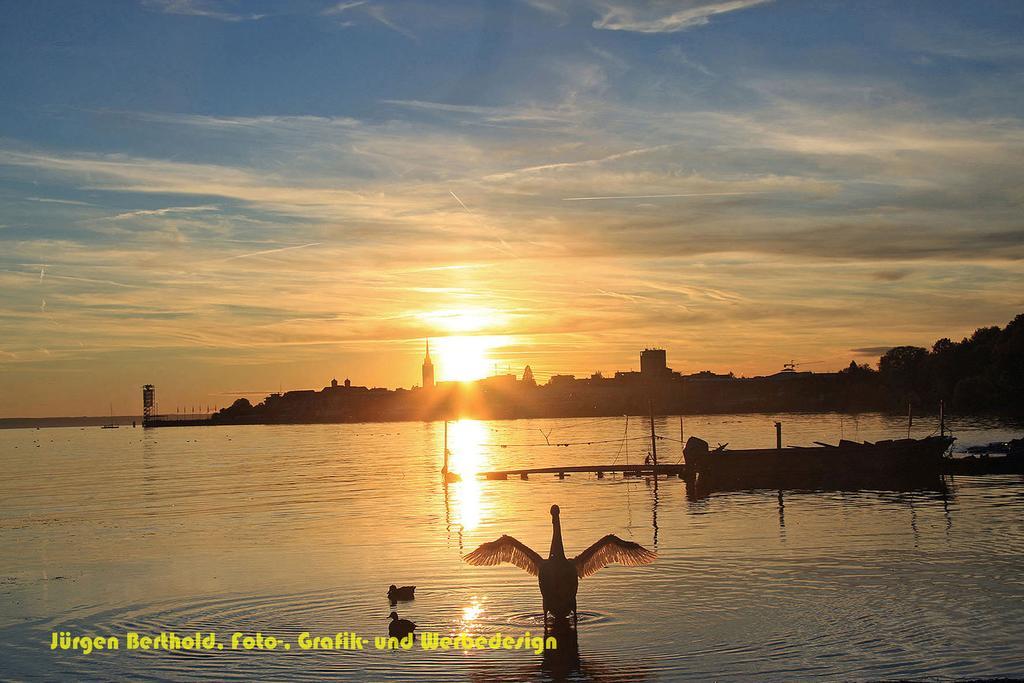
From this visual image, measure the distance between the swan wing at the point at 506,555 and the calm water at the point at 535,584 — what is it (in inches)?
63.4

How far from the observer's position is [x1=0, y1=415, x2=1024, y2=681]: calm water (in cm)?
2139

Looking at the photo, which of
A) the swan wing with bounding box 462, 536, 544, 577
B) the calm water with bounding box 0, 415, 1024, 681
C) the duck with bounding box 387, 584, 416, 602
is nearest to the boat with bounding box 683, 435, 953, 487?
the calm water with bounding box 0, 415, 1024, 681

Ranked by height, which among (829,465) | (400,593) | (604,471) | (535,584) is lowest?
(535,584)

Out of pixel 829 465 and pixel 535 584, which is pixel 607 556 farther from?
pixel 829 465

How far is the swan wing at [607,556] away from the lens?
77.5ft

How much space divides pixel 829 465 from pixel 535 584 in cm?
4236

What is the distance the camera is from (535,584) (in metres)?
29.4

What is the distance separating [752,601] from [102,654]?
16572 mm

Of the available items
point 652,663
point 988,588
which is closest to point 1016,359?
point 988,588

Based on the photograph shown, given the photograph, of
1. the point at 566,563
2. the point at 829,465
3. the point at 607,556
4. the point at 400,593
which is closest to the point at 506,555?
the point at 566,563

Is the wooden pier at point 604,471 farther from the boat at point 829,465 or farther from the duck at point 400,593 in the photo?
the duck at point 400,593

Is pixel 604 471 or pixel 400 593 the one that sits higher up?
pixel 604 471

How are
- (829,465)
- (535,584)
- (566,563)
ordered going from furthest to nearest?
(829,465)
(535,584)
(566,563)

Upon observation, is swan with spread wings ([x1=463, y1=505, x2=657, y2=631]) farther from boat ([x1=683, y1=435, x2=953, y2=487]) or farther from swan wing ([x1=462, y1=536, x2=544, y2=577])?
boat ([x1=683, y1=435, x2=953, y2=487])
